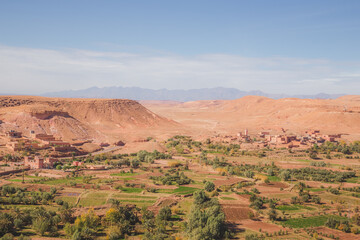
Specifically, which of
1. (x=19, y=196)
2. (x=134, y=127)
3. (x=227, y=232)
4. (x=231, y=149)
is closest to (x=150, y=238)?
(x=227, y=232)

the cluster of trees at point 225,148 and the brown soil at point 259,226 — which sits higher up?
the cluster of trees at point 225,148

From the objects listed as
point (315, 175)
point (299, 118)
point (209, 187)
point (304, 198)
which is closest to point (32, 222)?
point (209, 187)

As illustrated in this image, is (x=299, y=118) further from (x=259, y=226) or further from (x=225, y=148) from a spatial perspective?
(x=259, y=226)

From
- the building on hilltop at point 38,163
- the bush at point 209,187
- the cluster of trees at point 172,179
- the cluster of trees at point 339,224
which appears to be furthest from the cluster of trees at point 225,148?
the cluster of trees at point 339,224

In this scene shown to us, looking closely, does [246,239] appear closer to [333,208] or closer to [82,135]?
[333,208]

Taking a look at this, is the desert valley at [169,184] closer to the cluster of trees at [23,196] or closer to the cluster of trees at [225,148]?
the cluster of trees at [23,196]

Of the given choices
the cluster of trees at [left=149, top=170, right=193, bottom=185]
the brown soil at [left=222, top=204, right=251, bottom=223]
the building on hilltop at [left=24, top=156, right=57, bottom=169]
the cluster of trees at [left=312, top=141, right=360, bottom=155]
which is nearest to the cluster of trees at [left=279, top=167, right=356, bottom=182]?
the cluster of trees at [left=149, top=170, right=193, bottom=185]

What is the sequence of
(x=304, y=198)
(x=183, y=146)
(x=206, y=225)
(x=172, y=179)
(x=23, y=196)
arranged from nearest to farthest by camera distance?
(x=206, y=225) < (x=23, y=196) < (x=304, y=198) < (x=172, y=179) < (x=183, y=146)
